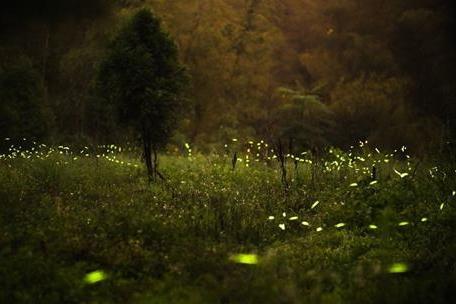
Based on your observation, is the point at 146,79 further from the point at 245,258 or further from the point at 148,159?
the point at 245,258

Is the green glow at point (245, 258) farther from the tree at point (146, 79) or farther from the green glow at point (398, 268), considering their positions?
the tree at point (146, 79)

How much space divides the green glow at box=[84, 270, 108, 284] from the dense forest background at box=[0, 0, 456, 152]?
13824 mm

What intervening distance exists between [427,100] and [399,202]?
16.1m

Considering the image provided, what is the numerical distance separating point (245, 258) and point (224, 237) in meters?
1.10

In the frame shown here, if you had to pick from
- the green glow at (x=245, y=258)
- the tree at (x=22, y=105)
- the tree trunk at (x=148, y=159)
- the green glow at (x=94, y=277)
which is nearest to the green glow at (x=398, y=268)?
the green glow at (x=245, y=258)

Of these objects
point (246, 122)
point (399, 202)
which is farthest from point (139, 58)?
point (246, 122)

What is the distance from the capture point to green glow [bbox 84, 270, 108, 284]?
7.01 meters

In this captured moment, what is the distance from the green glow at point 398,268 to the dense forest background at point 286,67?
13.9 m

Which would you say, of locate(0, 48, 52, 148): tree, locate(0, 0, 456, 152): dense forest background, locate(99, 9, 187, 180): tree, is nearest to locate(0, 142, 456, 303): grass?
locate(99, 9, 187, 180): tree

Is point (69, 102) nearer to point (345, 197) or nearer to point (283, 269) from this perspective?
point (345, 197)

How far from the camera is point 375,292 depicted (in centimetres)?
673

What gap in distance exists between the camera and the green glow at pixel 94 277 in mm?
7008

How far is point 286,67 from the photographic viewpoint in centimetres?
2673

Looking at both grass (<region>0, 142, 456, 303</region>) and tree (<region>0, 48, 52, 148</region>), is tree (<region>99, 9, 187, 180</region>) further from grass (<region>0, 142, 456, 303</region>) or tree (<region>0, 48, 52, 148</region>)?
tree (<region>0, 48, 52, 148</region>)
